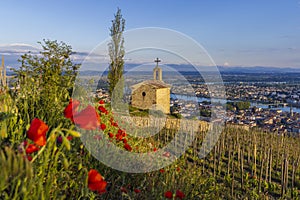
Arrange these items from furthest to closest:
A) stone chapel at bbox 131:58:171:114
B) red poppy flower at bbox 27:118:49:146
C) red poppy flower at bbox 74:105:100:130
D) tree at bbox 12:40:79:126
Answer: stone chapel at bbox 131:58:171:114 → tree at bbox 12:40:79:126 → red poppy flower at bbox 74:105:100:130 → red poppy flower at bbox 27:118:49:146

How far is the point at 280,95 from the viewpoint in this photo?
96.5 feet

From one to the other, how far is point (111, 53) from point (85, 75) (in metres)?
9.19

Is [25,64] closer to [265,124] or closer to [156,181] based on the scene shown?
[156,181]

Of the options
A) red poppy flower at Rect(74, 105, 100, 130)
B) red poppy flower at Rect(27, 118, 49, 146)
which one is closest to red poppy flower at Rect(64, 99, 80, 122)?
red poppy flower at Rect(74, 105, 100, 130)

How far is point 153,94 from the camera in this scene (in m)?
16.5

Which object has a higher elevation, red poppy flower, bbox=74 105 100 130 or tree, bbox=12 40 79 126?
tree, bbox=12 40 79 126

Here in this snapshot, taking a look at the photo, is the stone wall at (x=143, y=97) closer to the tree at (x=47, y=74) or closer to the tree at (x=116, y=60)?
the tree at (x=116, y=60)

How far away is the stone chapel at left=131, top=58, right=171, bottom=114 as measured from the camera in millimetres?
16178

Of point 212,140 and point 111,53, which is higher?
point 111,53

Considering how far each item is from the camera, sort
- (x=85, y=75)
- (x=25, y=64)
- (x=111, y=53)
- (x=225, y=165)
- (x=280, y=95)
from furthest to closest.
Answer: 1. (x=280, y=95)
2. (x=111, y=53)
3. (x=225, y=165)
4. (x=25, y=64)
5. (x=85, y=75)

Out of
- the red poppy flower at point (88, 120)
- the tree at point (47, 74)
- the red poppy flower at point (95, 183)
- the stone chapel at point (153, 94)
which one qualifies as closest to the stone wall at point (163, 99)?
the stone chapel at point (153, 94)

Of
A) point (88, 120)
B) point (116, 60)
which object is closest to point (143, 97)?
point (116, 60)

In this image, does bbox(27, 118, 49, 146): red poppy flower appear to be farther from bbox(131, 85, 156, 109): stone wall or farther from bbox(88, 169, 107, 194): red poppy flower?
bbox(131, 85, 156, 109): stone wall

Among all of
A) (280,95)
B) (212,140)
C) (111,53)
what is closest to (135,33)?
(212,140)
